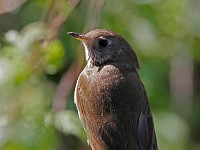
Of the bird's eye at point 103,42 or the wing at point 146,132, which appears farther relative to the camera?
the bird's eye at point 103,42

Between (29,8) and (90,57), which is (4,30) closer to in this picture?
(29,8)

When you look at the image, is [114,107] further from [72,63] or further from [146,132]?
[72,63]

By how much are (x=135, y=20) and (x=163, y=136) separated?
40.7 inches

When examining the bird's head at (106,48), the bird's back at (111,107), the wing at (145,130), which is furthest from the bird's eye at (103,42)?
the wing at (145,130)

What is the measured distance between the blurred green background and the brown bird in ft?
1.47

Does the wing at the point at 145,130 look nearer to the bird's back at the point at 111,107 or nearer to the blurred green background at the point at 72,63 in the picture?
the bird's back at the point at 111,107

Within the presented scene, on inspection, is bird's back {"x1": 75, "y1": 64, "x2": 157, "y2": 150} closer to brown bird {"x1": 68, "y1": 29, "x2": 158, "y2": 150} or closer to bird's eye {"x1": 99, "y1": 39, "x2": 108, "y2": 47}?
brown bird {"x1": 68, "y1": 29, "x2": 158, "y2": 150}

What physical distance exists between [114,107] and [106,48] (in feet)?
2.15

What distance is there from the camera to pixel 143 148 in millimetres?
5566

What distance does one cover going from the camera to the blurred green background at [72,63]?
242 inches

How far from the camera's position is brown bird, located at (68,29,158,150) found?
550cm

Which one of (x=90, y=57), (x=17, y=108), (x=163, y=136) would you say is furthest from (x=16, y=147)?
(x=163, y=136)

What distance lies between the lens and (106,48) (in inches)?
239

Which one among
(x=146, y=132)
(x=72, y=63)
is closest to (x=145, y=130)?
(x=146, y=132)
